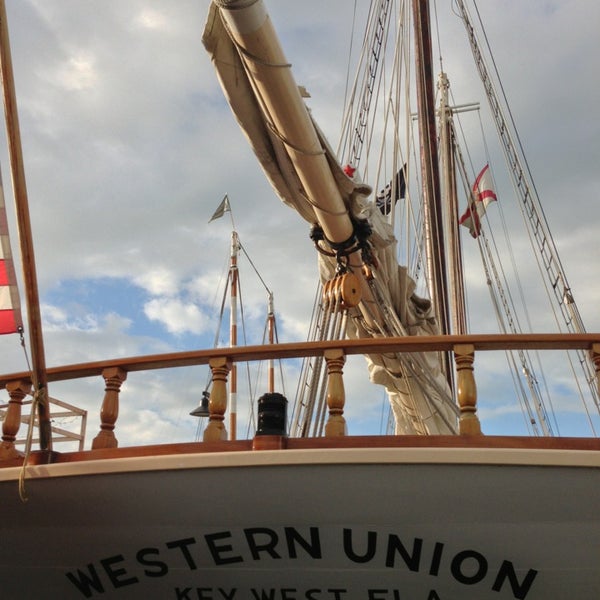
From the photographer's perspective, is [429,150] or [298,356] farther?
[429,150]

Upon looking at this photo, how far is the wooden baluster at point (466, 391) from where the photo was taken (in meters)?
3.35

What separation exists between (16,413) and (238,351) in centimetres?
140

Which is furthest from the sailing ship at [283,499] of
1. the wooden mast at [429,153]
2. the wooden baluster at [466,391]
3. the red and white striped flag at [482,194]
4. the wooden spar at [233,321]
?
the red and white striped flag at [482,194]

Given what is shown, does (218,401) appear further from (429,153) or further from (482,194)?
(482,194)

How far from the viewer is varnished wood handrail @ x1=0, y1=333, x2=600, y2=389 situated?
11.8 ft

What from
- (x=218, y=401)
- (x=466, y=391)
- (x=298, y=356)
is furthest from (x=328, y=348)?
(x=466, y=391)

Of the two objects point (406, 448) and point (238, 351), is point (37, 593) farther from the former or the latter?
point (406, 448)

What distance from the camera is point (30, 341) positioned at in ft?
11.8

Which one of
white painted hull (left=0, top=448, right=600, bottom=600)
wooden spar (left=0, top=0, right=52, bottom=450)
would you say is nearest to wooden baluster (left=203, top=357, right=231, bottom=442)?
white painted hull (left=0, top=448, right=600, bottom=600)

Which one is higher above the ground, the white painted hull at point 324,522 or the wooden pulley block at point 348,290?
the wooden pulley block at point 348,290

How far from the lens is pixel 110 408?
12.5ft

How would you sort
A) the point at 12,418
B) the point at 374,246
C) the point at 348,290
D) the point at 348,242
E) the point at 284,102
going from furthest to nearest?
the point at 374,246
the point at 348,242
the point at 348,290
the point at 284,102
the point at 12,418

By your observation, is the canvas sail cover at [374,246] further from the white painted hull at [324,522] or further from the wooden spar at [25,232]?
the white painted hull at [324,522]

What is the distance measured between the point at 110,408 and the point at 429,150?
7.92m
